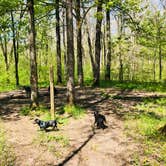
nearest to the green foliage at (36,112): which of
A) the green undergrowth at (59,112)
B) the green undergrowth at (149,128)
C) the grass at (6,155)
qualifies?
the green undergrowth at (59,112)

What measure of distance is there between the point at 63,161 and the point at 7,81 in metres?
26.1

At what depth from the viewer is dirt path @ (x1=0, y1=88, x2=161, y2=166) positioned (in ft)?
32.8

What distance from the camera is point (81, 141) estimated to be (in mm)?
11859

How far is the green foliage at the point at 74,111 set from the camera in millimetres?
15708

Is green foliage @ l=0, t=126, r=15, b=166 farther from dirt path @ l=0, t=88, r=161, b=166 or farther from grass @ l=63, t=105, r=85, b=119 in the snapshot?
grass @ l=63, t=105, r=85, b=119

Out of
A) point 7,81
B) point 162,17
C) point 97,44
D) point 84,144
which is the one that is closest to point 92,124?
point 84,144

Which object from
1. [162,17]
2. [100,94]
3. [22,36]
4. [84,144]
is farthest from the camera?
[162,17]

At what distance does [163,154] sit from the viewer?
10.5 metres

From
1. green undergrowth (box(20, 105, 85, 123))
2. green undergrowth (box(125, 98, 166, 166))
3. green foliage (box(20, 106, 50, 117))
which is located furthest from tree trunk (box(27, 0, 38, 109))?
green undergrowth (box(125, 98, 166, 166))

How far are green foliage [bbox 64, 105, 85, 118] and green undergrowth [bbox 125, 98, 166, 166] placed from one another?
96.9 inches

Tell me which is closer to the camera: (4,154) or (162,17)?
(4,154)

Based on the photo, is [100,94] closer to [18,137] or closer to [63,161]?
[18,137]

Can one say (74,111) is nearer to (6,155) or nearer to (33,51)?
(33,51)

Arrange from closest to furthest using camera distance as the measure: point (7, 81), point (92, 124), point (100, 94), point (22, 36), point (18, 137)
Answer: point (18, 137) < point (92, 124) < point (100, 94) < point (7, 81) < point (22, 36)
